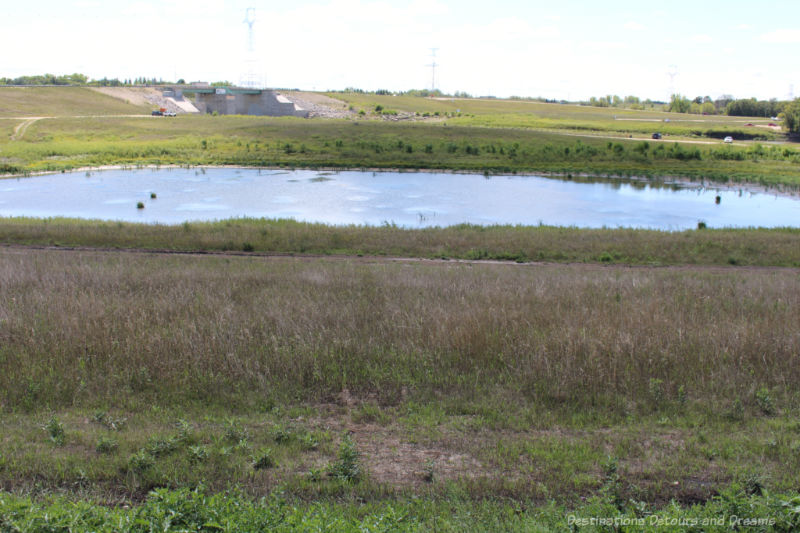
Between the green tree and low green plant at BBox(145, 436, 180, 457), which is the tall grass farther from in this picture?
the green tree

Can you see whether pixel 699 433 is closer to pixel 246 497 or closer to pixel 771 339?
pixel 771 339

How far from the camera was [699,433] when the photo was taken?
7133 millimetres

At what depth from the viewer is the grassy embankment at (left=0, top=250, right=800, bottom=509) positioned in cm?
612

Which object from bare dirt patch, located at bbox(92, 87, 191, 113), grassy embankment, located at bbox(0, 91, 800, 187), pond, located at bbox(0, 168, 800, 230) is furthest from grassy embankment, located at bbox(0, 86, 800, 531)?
bare dirt patch, located at bbox(92, 87, 191, 113)

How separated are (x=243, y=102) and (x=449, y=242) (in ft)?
446

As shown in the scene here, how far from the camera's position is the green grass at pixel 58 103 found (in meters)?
106

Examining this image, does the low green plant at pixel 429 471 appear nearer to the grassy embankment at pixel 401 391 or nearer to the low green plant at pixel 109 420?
the grassy embankment at pixel 401 391

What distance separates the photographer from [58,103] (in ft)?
395

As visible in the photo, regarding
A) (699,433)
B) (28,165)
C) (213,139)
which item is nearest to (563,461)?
(699,433)

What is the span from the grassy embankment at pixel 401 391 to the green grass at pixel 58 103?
4224 inches

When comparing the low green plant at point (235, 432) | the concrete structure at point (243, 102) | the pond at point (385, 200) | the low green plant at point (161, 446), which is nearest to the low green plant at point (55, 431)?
the low green plant at point (161, 446)

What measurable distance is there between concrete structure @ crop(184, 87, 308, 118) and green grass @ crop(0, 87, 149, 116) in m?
16.4

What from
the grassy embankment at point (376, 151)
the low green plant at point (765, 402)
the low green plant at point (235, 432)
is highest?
the grassy embankment at point (376, 151)

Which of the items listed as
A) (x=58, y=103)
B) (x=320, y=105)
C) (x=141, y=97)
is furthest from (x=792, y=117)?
(x=141, y=97)
